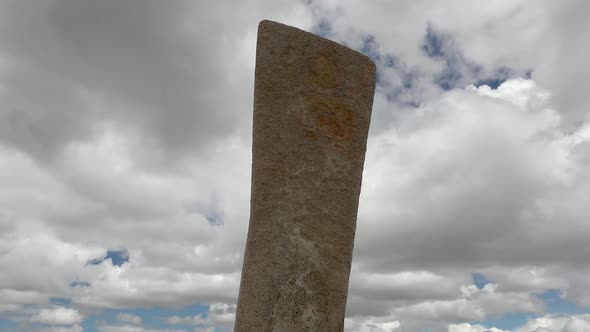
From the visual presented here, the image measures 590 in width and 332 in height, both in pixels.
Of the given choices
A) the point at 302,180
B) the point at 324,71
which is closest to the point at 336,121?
the point at 324,71

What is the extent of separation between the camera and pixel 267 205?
593 cm

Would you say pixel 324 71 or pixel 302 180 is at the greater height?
pixel 324 71

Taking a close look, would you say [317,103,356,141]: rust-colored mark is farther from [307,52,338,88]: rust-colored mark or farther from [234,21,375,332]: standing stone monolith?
[307,52,338,88]: rust-colored mark

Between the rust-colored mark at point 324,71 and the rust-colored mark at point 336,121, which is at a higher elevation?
the rust-colored mark at point 324,71

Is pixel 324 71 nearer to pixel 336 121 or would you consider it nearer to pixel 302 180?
pixel 336 121

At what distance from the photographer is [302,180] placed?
5953mm

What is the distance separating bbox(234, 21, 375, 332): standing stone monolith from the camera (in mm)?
5754

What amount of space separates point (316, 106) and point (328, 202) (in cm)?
98

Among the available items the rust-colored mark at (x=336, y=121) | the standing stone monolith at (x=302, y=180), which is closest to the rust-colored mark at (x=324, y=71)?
the standing stone monolith at (x=302, y=180)

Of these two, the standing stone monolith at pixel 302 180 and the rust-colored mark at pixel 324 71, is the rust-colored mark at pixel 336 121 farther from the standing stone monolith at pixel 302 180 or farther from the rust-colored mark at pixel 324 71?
the rust-colored mark at pixel 324 71

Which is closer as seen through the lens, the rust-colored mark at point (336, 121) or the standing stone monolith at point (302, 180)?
the standing stone monolith at point (302, 180)

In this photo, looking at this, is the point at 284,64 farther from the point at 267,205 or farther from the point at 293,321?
the point at 293,321

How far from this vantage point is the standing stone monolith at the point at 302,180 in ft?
18.9

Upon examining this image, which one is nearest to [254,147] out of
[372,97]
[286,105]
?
[286,105]
